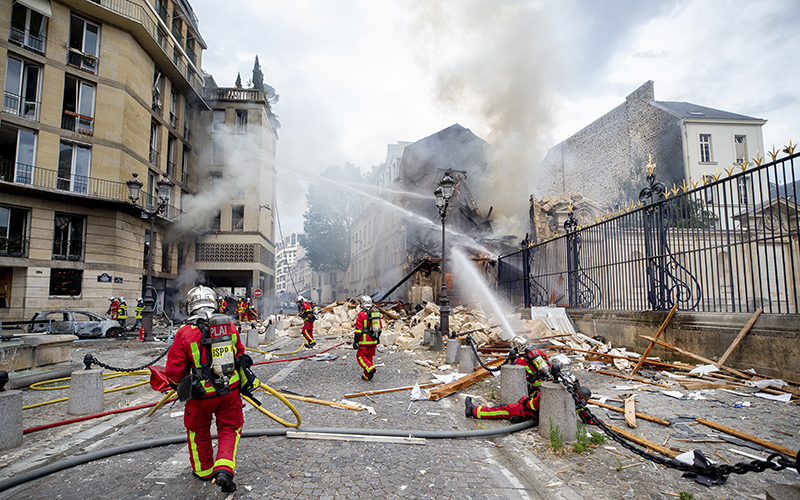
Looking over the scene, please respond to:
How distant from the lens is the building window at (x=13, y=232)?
17016 millimetres

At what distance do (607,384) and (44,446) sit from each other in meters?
7.13

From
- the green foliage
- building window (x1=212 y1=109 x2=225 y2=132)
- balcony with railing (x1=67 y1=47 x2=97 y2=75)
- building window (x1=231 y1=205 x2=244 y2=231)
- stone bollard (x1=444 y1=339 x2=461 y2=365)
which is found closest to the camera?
the green foliage

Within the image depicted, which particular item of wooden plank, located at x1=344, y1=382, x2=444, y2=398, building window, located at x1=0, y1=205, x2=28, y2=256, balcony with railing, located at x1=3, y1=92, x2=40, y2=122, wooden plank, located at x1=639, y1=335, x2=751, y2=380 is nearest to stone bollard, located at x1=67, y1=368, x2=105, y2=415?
wooden plank, located at x1=344, y1=382, x2=444, y2=398

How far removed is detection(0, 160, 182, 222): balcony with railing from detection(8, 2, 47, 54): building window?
17.9ft

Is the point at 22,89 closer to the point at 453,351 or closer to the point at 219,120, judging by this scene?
the point at 219,120

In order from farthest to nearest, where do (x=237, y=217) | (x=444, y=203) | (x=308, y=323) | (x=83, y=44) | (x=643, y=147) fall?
(x=237, y=217), (x=643, y=147), (x=83, y=44), (x=308, y=323), (x=444, y=203)

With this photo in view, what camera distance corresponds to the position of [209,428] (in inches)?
123

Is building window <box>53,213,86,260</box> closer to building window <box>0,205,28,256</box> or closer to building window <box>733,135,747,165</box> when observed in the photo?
building window <box>0,205,28,256</box>

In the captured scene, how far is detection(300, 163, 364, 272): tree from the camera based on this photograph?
4562 centimetres

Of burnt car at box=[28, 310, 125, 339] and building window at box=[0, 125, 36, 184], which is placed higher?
building window at box=[0, 125, 36, 184]

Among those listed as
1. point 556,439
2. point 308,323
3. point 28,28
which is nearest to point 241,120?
point 28,28

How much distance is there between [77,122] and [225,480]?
2273 centimetres

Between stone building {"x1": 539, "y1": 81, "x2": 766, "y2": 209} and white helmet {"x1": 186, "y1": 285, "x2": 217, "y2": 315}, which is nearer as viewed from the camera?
white helmet {"x1": 186, "y1": 285, "x2": 217, "y2": 315}

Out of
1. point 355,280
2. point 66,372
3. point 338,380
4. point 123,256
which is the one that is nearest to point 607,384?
point 338,380
